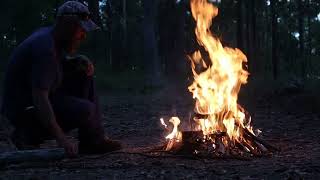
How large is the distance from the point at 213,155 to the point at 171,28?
27.9 metres

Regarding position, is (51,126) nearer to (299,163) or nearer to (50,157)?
(50,157)

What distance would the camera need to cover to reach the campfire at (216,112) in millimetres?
6652

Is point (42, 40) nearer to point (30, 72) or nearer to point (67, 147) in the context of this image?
point (30, 72)

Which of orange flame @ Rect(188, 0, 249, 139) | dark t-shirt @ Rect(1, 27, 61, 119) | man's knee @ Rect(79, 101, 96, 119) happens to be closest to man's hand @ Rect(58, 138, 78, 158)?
dark t-shirt @ Rect(1, 27, 61, 119)

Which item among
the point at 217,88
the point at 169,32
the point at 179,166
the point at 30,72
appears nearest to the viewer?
the point at 179,166

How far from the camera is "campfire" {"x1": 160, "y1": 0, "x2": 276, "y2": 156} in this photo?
6.65m

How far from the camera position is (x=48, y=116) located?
5.70 m

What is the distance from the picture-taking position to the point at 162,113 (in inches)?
565

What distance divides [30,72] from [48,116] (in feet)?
2.07

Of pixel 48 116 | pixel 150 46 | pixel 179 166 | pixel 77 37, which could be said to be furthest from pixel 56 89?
pixel 150 46

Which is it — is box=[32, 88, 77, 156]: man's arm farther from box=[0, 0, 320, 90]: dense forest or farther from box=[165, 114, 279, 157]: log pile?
box=[0, 0, 320, 90]: dense forest

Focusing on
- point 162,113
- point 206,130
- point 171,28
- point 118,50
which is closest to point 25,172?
point 206,130

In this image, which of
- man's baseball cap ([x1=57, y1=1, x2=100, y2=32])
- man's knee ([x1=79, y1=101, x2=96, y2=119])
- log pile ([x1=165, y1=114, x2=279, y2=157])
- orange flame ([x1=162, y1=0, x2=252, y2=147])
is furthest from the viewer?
orange flame ([x1=162, y1=0, x2=252, y2=147])

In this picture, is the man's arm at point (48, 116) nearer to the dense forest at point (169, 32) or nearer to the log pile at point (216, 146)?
the log pile at point (216, 146)
